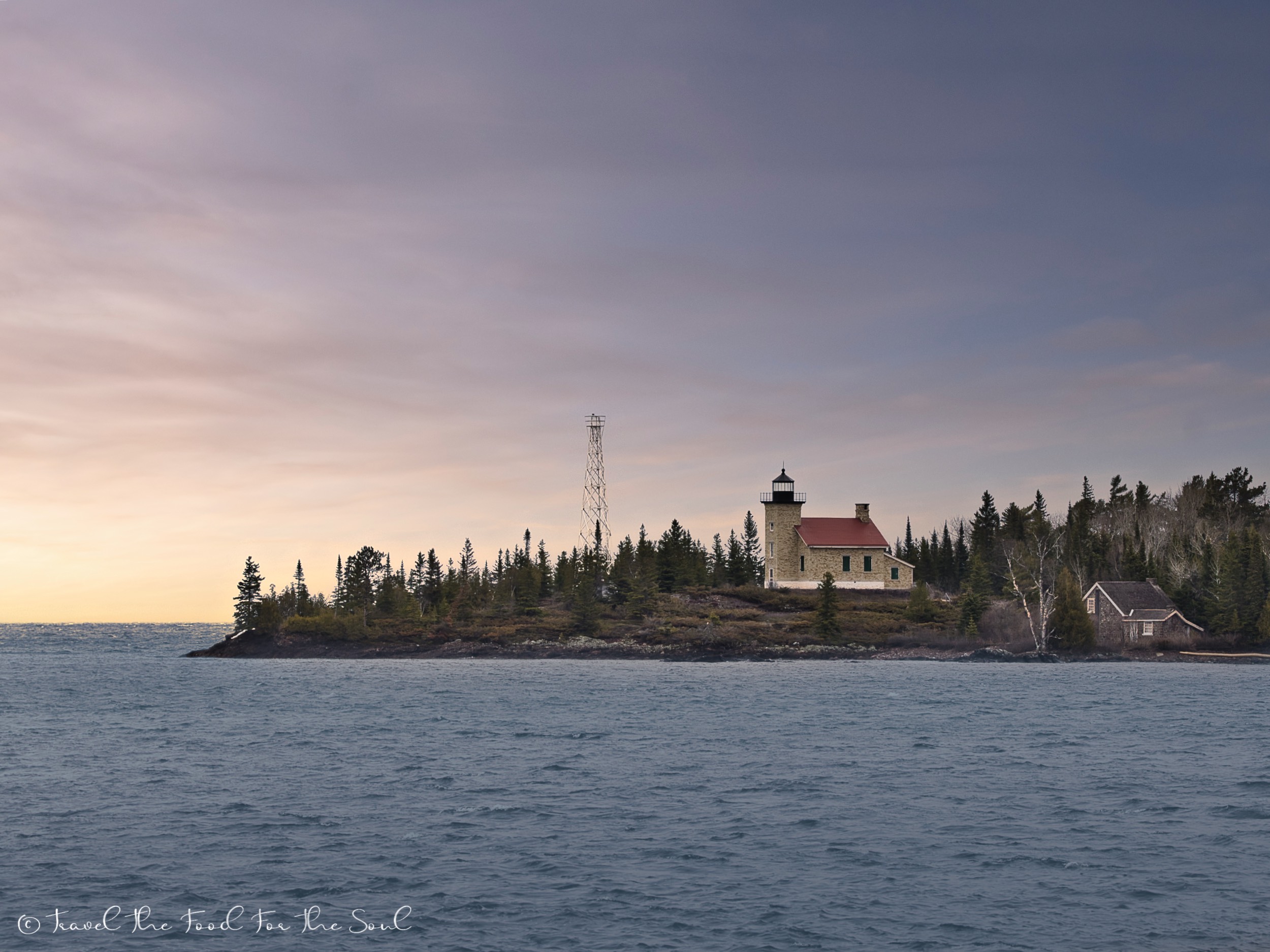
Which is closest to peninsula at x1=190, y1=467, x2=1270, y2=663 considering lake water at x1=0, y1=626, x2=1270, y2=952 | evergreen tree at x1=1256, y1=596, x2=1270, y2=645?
evergreen tree at x1=1256, y1=596, x2=1270, y2=645

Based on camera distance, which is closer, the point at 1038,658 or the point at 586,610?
the point at 1038,658

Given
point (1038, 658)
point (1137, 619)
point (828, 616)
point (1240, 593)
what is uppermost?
point (1240, 593)

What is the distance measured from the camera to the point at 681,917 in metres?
17.4

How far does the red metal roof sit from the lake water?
2652 inches

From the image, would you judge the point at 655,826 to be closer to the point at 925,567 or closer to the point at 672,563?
the point at 672,563

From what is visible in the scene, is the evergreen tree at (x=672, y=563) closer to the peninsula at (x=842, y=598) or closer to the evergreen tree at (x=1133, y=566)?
the peninsula at (x=842, y=598)

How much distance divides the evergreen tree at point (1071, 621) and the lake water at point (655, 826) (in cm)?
4379

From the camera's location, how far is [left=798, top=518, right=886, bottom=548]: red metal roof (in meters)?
120

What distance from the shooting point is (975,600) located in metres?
105

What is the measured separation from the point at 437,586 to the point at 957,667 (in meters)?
75.0

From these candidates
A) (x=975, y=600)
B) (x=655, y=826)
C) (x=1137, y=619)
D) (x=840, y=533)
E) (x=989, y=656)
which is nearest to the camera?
(x=655, y=826)

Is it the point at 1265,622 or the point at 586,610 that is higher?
the point at 586,610

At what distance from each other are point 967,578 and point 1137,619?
2976 centimetres

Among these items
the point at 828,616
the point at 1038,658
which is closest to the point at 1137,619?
the point at 1038,658
